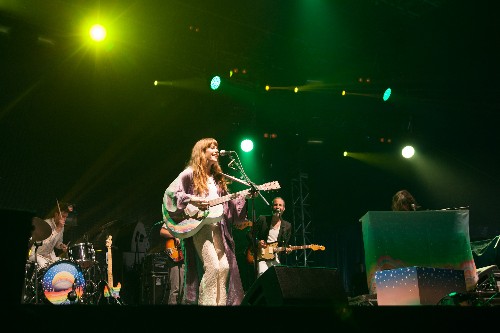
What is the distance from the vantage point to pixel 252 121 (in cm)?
1182

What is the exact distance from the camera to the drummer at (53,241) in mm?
8477

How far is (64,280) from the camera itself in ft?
26.6

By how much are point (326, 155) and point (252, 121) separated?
2.31 metres

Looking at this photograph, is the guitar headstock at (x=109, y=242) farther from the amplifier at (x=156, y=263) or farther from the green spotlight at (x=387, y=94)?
the green spotlight at (x=387, y=94)

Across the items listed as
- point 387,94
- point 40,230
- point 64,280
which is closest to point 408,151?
point 387,94

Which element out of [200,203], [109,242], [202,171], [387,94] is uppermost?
[387,94]

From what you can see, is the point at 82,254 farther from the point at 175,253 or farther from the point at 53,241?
the point at 175,253

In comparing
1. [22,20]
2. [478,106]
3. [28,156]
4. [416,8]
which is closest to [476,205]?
[478,106]

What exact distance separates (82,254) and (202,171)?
14.1 feet

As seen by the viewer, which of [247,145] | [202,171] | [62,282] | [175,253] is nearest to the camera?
[202,171]

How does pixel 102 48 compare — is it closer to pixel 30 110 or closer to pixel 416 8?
pixel 30 110

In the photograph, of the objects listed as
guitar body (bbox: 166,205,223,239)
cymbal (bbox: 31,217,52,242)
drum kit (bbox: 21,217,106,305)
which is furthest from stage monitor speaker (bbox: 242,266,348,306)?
drum kit (bbox: 21,217,106,305)

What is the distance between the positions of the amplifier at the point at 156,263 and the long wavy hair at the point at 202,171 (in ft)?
14.9

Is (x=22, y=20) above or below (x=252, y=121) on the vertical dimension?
above
